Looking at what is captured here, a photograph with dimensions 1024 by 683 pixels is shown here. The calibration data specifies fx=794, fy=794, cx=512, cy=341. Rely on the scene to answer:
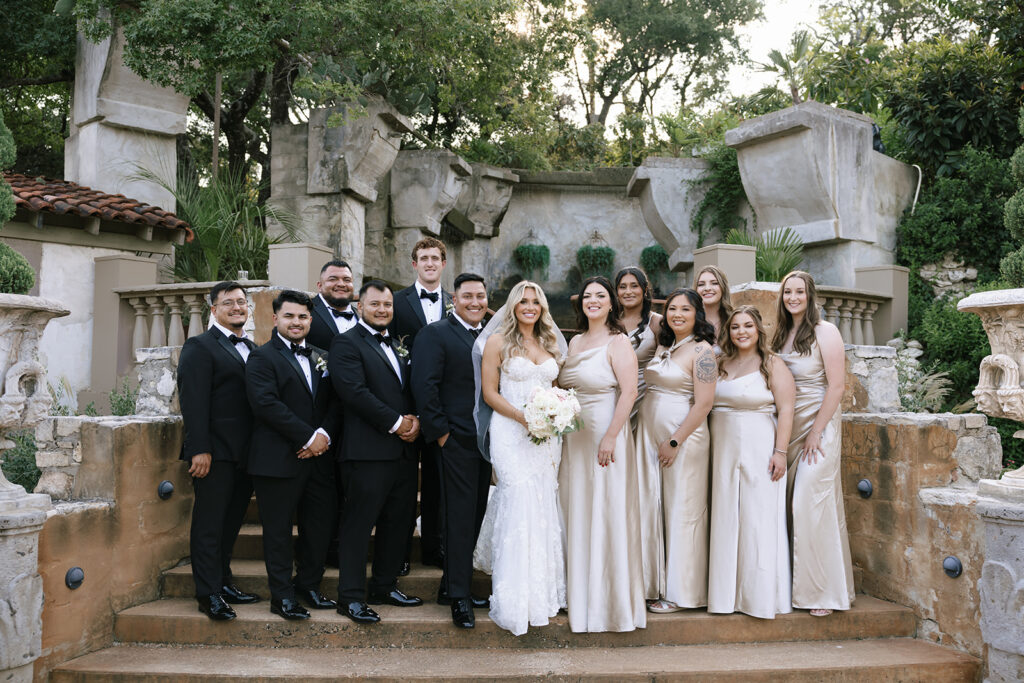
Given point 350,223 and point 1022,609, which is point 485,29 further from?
point 1022,609

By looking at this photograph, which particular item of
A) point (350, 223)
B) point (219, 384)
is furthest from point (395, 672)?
point (350, 223)

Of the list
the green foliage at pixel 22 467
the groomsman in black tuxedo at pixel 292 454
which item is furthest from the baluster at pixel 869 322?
the green foliage at pixel 22 467

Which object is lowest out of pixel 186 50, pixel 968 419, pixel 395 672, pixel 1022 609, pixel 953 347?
pixel 395 672

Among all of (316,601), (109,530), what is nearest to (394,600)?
(316,601)

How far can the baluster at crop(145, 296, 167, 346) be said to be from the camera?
330 inches

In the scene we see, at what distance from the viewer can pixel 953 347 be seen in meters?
9.09

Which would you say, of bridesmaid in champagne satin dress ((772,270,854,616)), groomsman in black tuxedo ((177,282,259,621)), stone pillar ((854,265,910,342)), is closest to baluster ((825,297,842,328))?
stone pillar ((854,265,910,342))

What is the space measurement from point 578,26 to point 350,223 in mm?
5167

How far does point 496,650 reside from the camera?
4.23m

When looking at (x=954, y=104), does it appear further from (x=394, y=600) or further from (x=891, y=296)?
(x=394, y=600)

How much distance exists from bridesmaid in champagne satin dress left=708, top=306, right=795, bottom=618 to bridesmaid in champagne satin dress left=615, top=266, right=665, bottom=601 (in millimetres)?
315

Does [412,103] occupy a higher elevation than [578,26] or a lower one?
lower

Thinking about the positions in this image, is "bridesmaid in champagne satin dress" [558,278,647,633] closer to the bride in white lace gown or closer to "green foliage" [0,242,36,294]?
the bride in white lace gown

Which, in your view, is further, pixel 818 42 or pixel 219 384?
pixel 818 42
